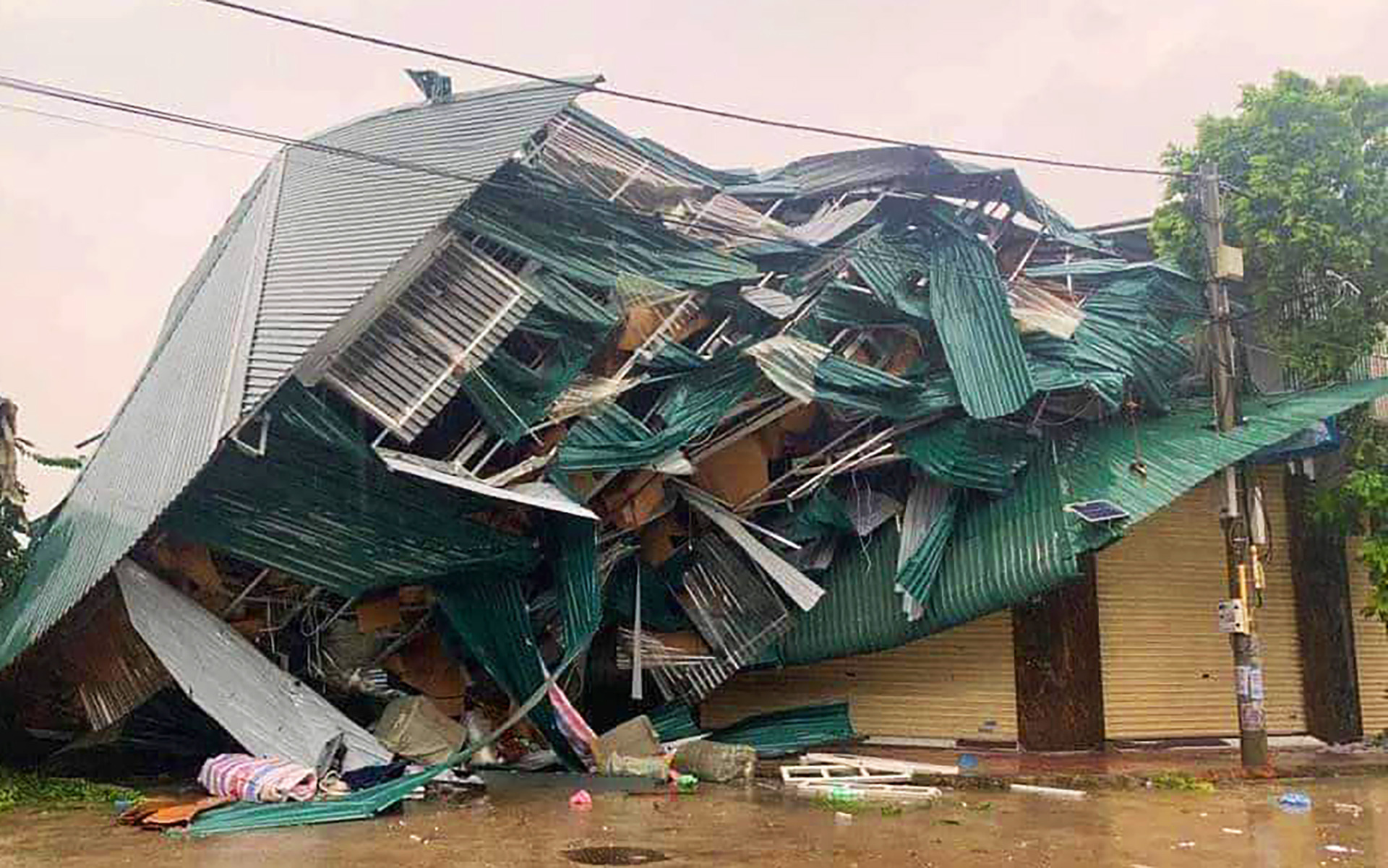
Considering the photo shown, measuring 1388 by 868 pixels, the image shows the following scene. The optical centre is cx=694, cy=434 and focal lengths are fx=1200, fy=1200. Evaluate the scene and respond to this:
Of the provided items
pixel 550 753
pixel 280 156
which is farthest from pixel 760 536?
pixel 280 156

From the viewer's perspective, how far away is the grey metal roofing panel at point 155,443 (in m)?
11.2

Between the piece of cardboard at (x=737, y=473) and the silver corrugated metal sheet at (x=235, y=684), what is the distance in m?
4.86

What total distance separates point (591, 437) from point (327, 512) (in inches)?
106

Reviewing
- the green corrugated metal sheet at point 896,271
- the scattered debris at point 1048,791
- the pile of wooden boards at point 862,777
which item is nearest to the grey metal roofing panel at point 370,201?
the green corrugated metal sheet at point 896,271

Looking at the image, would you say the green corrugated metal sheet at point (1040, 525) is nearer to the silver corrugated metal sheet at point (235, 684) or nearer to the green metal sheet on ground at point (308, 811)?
the green metal sheet on ground at point (308, 811)

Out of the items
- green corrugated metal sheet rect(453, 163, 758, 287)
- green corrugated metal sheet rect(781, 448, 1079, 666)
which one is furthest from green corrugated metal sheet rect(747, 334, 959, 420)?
green corrugated metal sheet rect(781, 448, 1079, 666)

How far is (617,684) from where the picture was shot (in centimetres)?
1463

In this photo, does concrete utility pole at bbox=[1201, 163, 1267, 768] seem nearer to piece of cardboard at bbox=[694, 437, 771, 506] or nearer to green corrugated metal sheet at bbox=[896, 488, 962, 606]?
green corrugated metal sheet at bbox=[896, 488, 962, 606]

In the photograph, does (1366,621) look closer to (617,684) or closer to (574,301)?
(617,684)

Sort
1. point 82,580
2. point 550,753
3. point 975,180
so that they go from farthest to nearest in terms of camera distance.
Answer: point 975,180, point 550,753, point 82,580

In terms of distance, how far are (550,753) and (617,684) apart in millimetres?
1791

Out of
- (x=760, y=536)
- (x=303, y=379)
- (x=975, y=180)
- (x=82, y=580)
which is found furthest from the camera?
(x=975, y=180)

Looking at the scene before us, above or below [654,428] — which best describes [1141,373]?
above

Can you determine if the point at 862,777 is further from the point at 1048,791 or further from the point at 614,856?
the point at 614,856
